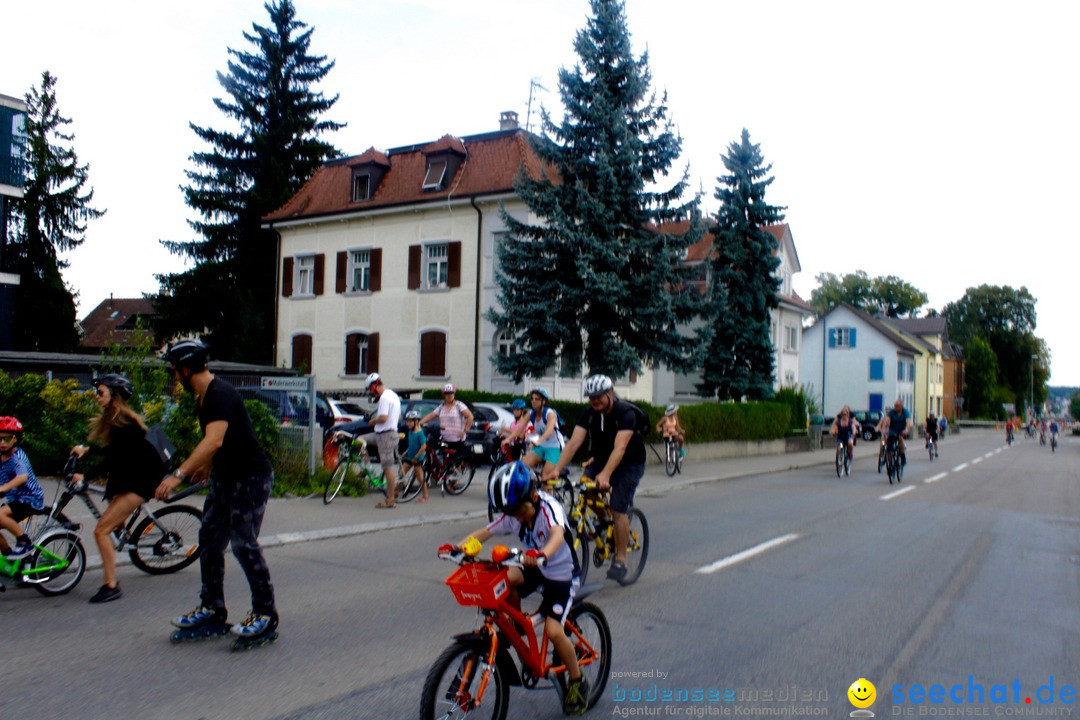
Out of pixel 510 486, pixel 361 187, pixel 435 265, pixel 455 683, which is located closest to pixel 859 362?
pixel 435 265

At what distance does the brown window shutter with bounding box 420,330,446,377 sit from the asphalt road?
840 inches

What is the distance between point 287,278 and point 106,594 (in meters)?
31.6

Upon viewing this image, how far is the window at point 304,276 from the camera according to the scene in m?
36.7

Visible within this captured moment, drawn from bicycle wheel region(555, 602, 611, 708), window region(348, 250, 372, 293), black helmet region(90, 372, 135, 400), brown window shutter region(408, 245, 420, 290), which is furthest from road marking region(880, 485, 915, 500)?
window region(348, 250, 372, 293)

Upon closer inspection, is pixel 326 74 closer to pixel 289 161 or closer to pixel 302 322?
pixel 289 161

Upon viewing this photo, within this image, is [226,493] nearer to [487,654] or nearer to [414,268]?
[487,654]

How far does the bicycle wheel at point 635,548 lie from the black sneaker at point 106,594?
4.01 meters

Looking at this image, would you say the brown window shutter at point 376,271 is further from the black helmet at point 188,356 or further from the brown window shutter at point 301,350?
the black helmet at point 188,356

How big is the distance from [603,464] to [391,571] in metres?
2.34

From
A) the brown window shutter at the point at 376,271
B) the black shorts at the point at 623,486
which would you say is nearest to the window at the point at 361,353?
the brown window shutter at the point at 376,271

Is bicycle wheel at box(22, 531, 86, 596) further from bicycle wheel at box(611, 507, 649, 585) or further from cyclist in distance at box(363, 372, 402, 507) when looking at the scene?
cyclist in distance at box(363, 372, 402, 507)

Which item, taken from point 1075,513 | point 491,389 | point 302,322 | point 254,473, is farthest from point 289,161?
point 254,473

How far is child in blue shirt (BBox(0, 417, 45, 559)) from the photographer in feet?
22.4

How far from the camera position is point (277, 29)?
41.2 metres
